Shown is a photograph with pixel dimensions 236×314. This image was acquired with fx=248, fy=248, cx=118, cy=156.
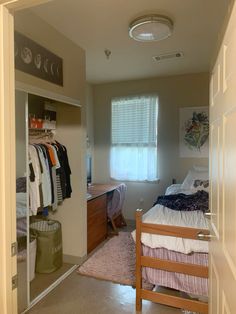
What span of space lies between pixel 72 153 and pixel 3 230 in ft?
6.54

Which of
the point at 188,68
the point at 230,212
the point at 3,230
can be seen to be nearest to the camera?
the point at 230,212

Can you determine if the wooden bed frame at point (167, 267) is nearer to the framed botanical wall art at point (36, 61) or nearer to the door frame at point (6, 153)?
the door frame at point (6, 153)

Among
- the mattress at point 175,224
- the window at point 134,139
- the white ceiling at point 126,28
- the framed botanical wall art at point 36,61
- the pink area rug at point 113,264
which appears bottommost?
the pink area rug at point 113,264

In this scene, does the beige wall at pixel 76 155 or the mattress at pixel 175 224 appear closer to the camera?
the mattress at pixel 175 224

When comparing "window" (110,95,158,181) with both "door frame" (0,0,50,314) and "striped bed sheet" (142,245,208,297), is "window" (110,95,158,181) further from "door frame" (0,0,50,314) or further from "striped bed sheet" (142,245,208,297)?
"door frame" (0,0,50,314)

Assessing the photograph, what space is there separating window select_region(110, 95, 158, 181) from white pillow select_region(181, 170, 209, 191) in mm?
806

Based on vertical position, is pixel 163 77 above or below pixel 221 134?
above

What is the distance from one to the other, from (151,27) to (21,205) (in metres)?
2.02

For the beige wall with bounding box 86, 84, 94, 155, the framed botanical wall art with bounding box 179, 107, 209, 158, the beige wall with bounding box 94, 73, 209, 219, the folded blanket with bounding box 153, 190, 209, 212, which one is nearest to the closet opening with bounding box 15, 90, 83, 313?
the folded blanket with bounding box 153, 190, 209, 212

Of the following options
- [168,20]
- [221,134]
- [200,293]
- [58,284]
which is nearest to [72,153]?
[58,284]

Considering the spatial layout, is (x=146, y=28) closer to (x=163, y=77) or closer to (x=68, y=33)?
(x=68, y=33)

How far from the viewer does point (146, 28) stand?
2344 mm

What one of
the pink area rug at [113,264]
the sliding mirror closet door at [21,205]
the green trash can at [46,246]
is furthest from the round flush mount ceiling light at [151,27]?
the pink area rug at [113,264]

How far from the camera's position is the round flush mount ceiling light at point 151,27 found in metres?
2.25
